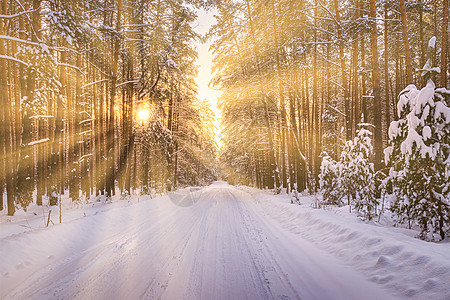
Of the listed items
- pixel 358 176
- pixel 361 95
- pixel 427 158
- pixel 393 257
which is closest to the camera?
pixel 393 257

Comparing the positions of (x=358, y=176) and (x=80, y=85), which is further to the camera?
(x=80, y=85)

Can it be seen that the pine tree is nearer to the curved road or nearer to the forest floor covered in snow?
the forest floor covered in snow

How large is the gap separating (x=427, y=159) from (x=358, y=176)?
382 cm

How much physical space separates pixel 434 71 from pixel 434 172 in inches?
91.9

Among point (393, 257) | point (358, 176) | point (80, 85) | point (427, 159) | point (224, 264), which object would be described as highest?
point (80, 85)

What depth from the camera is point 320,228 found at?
6.34m

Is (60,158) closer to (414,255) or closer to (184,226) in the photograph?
(184,226)

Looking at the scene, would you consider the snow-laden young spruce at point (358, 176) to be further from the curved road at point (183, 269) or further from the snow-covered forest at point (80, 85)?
the snow-covered forest at point (80, 85)

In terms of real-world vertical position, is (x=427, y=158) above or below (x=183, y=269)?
above

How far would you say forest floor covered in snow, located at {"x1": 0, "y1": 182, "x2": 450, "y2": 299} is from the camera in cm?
316

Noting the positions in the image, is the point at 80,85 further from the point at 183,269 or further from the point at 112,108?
the point at 183,269

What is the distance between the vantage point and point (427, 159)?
474cm

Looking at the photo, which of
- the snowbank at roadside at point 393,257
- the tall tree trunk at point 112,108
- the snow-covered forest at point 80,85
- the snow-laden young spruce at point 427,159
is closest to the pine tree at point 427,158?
the snow-laden young spruce at point 427,159

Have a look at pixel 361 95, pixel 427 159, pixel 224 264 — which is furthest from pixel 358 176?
pixel 361 95
